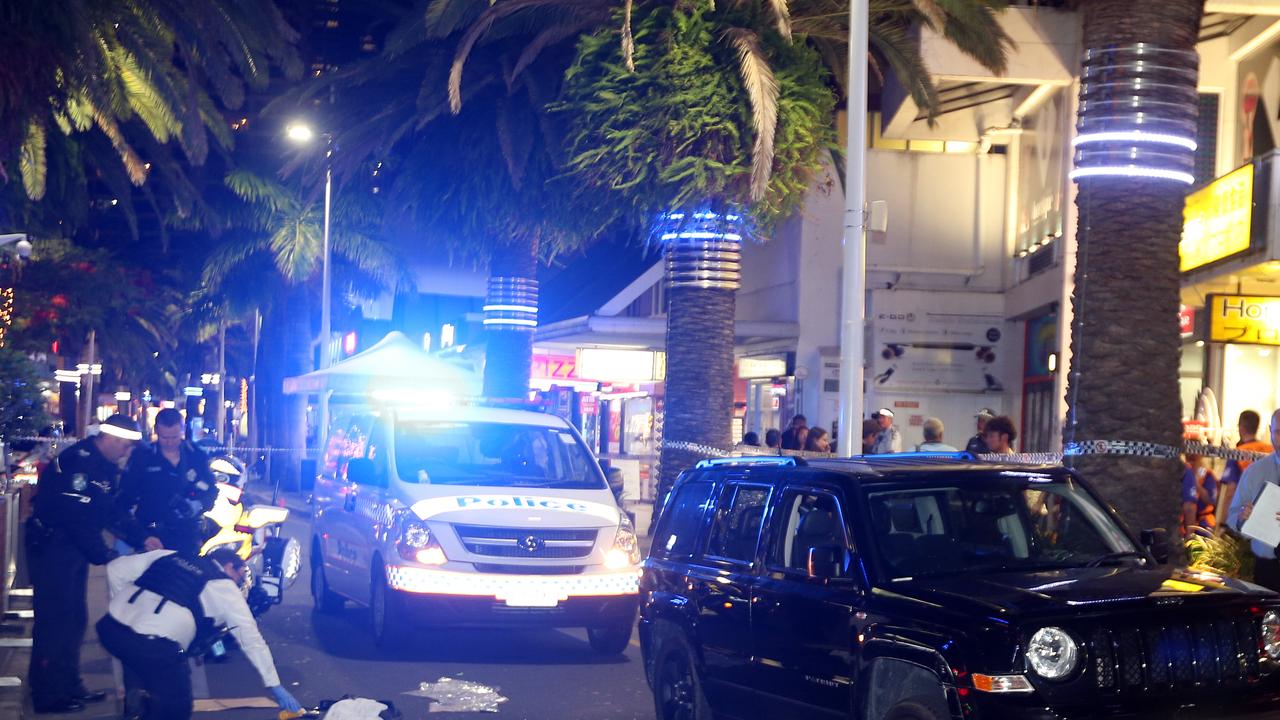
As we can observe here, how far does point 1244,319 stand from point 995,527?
35.0 ft

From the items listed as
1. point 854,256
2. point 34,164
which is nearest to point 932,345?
point 854,256

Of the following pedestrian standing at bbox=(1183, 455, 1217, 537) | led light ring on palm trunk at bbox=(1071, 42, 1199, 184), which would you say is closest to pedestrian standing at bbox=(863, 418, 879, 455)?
pedestrian standing at bbox=(1183, 455, 1217, 537)

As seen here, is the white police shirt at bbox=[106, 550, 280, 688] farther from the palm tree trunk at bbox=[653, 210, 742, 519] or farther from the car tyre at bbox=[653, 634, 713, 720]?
the palm tree trunk at bbox=[653, 210, 742, 519]

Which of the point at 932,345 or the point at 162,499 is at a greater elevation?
the point at 932,345

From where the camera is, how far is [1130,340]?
1120cm

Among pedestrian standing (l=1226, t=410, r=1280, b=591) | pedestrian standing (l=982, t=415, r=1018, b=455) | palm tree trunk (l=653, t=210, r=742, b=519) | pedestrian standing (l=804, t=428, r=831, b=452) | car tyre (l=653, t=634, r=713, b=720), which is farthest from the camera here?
pedestrian standing (l=804, t=428, r=831, b=452)

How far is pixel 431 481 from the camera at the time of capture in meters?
12.9

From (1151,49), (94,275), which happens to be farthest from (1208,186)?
(94,275)

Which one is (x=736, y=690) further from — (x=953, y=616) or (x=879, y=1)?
(x=879, y=1)

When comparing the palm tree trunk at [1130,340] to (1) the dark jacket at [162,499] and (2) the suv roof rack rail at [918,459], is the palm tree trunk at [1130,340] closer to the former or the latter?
(2) the suv roof rack rail at [918,459]

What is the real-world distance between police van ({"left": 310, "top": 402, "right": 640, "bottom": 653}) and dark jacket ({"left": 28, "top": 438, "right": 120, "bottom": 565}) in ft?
8.68

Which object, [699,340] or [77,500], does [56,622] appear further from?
[699,340]

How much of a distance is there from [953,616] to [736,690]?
1.98 m

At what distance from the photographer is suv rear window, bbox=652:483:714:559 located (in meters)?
9.04
